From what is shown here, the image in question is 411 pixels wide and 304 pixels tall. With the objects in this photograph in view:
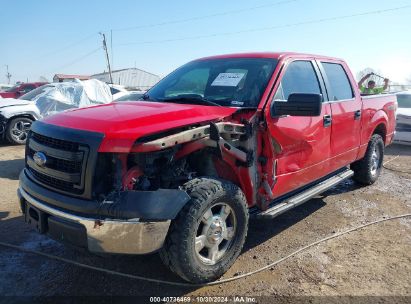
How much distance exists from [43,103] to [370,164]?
902 centimetres

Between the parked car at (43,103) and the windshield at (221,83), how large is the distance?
6683 mm

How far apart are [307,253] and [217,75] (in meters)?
2.09

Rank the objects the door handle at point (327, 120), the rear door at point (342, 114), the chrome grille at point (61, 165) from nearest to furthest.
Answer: the chrome grille at point (61, 165) → the door handle at point (327, 120) → the rear door at point (342, 114)

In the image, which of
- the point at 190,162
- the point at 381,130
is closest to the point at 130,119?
the point at 190,162

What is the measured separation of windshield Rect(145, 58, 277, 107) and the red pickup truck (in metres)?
0.01

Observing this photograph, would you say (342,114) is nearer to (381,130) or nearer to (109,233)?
(381,130)

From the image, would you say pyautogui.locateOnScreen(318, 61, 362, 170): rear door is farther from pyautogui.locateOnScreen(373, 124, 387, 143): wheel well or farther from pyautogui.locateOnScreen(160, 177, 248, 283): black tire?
pyautogui.locateOnScreen(160, 177, 248, 283): black tire

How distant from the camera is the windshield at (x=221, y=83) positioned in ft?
12.2

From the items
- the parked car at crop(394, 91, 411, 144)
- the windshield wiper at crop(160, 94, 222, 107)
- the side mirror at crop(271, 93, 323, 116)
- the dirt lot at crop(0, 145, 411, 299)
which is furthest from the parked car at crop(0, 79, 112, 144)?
the parked car at crop(394, 91, 411, 144)

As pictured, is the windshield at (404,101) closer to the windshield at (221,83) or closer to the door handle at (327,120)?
the door handle at (327,120)

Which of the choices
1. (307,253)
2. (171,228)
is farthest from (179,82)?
(307,253)

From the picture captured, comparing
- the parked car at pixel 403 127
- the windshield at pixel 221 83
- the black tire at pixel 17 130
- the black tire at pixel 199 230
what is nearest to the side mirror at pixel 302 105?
the windshield at pixel 221 83

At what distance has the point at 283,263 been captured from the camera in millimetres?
3596

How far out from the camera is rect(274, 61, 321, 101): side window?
392 centimetres
